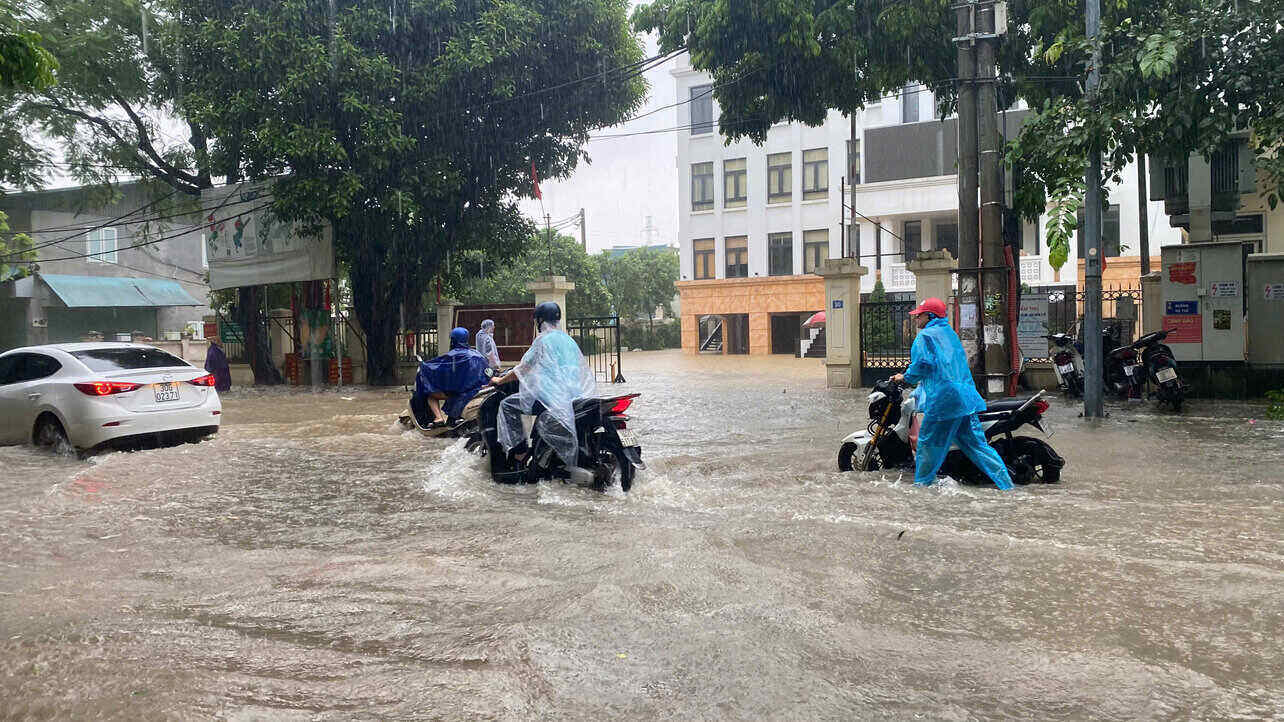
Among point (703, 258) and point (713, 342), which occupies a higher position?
point (703, 258)

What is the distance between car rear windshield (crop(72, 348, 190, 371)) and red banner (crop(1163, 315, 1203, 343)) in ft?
43.3

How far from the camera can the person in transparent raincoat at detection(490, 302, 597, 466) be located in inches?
285

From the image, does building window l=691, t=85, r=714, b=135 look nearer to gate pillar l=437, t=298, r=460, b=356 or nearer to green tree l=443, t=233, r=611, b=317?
green tree l=443, t=233, r=611, b=317

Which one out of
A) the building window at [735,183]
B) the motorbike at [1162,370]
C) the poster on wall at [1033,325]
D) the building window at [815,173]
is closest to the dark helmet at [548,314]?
the motorbike at [1162,370]

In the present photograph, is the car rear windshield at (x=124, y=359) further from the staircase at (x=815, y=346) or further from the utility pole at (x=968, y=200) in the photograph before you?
the staircase at (x=815, y=346)

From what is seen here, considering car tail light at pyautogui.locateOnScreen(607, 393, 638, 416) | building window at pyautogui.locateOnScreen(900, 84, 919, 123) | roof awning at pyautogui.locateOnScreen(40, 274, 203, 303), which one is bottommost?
car tail light at pyautogui.locateOnScreen(607, 393, 638, 416)

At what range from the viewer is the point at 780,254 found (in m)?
43.7

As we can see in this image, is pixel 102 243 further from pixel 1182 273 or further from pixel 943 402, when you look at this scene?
pixel 943 402

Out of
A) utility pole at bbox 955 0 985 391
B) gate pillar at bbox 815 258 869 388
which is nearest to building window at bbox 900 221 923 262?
gate pillar at bbox 815 258 869 388

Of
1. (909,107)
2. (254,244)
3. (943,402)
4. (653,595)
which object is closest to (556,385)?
(943,402)

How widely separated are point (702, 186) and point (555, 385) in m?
39.2

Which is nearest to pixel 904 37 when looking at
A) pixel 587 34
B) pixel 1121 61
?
pixel 1121 61

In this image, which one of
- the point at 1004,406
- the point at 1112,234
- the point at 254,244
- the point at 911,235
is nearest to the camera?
the point at 1004,406

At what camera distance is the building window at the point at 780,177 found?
43219mm
